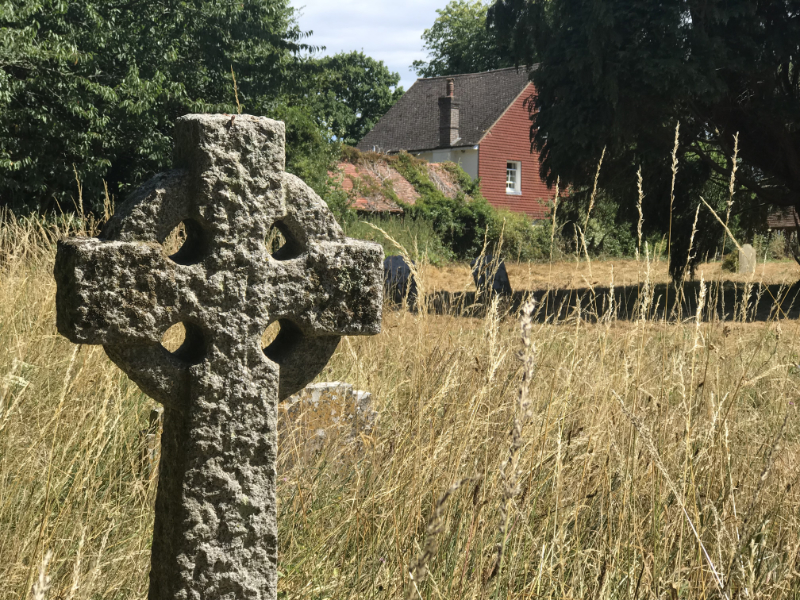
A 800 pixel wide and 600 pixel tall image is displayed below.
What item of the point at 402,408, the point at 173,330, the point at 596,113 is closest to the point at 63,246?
the point at 402,408

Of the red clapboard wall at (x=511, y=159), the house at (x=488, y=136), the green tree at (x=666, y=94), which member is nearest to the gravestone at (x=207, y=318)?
the green tree at (x=666, y=94)

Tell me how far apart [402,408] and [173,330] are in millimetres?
1584

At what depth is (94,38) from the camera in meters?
15.1

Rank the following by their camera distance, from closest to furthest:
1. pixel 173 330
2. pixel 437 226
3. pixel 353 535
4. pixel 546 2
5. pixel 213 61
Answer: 1. pixel 353 535
2. pixel 173 330
3. pixel 546 2
4. pixel 213 61
5. pixel 437 226

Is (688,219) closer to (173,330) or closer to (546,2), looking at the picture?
(546,2)

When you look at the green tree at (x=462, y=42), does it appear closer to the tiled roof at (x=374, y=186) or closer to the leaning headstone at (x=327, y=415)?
the tiled roof at (x=374, y=186)

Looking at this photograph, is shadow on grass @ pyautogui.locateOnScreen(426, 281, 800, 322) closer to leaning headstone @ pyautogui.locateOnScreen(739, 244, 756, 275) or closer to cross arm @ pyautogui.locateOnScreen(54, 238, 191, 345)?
leaning headstone @ pyautogui.locateOnScreen(739, 244, 756, 275)

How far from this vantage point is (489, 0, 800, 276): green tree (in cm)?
1239

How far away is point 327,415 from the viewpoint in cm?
368

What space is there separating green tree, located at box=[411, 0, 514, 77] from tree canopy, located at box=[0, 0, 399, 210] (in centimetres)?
2860

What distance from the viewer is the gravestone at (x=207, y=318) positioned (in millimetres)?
1758

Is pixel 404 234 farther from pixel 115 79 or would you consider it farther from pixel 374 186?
pixel 115 79

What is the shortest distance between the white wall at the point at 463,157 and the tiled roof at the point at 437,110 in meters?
0.31

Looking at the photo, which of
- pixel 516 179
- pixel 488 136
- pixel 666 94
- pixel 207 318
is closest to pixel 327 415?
pixel 207 318
